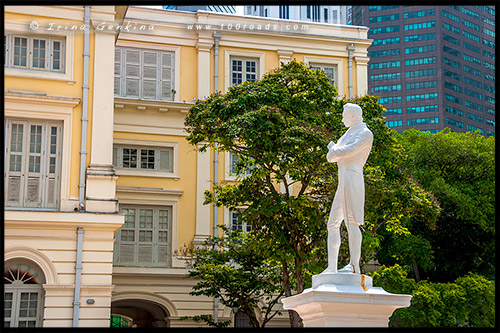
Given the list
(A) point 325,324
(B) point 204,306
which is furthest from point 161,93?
(A) point 325,324

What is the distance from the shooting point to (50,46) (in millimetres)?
23641

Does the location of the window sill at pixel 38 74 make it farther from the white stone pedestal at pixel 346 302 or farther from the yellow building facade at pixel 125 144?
the white stone pedestal at pixel 346 302

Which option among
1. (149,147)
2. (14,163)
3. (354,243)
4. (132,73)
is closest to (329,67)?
(132,73)

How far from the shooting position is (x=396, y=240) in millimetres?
29438

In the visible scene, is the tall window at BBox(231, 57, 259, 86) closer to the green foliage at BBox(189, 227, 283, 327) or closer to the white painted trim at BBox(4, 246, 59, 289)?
the green foliage at BBox(189, 227, 283, 327)

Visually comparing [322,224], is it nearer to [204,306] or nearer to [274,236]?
[274,236]

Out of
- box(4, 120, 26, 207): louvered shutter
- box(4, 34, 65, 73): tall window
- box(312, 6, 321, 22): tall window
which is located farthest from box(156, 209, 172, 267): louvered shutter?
box(312, 6, 321, 22): tall window

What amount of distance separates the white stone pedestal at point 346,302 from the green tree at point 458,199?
19.2 m

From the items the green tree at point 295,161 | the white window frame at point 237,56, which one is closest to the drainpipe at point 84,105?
the green tree at point 295,161

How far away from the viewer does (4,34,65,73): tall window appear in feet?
76.3

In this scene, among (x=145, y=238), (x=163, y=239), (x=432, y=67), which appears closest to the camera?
(x=145, y=238)

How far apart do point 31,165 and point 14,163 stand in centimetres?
49

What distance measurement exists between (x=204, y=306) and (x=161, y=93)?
8360mm

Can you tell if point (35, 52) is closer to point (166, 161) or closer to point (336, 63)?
point (166, 161)
